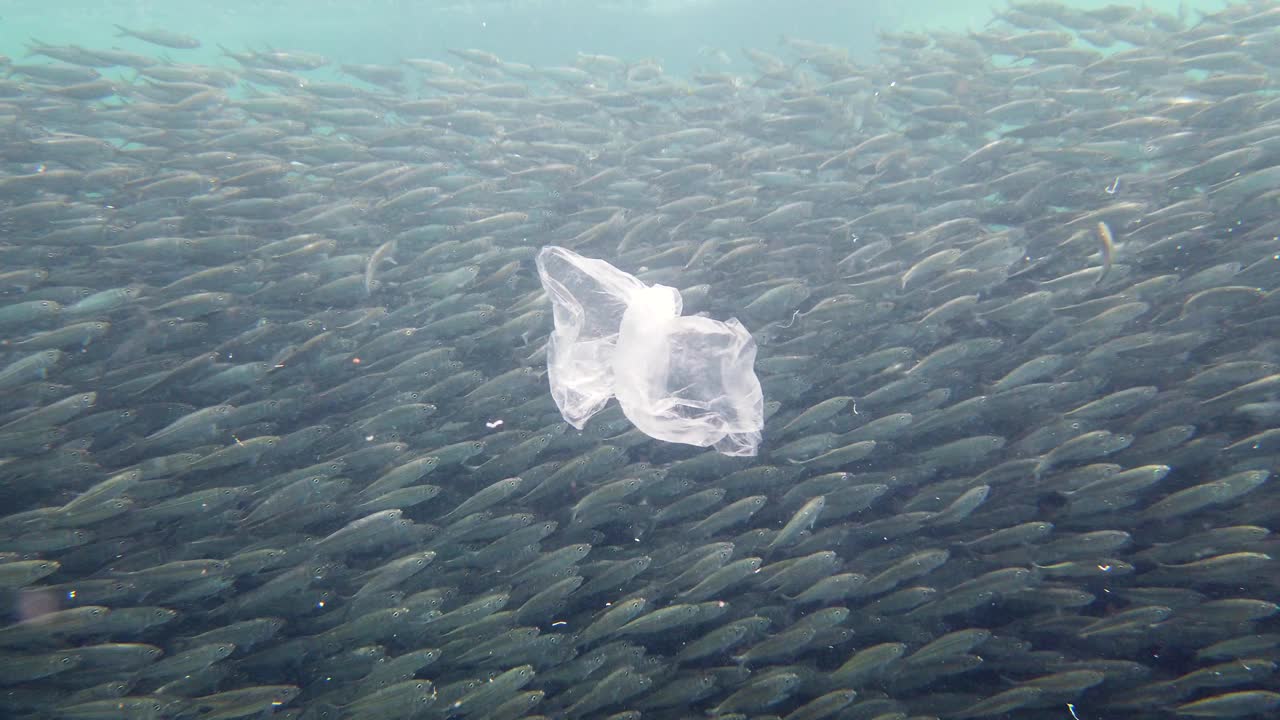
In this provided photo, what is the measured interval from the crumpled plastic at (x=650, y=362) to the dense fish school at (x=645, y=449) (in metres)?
0.81

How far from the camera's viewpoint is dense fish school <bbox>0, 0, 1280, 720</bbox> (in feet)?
13.5

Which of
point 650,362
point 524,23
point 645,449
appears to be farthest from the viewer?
Answer: point 524,23

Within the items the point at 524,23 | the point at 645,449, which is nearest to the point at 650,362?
the point at 645,449

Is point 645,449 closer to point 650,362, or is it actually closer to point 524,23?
A: point 650,362

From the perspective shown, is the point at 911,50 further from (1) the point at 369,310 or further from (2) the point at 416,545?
(2) the point at 416,545

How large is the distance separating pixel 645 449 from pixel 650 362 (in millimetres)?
1588

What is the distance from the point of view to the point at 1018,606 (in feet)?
15.0

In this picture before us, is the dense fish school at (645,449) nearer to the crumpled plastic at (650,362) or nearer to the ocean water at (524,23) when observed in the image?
the crumpled plastic at (650,362)

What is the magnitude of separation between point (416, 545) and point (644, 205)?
181 inches

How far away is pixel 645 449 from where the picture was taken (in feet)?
17.8

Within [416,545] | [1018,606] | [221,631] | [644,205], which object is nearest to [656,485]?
[416,545]

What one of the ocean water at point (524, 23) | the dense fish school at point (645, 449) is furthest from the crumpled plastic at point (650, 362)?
the ocean water at point (524, 23)

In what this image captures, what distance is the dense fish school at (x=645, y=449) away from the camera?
4125 mm

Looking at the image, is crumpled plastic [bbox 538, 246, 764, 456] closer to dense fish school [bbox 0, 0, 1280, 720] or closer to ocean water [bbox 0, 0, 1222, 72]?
dense fish school [bbox 0, 0, 1280, 720]
